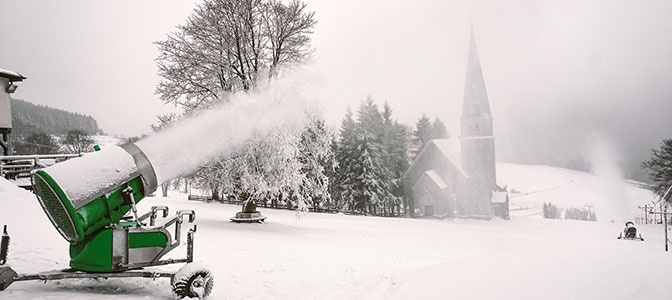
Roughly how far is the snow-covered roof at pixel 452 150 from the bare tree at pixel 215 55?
26.1m

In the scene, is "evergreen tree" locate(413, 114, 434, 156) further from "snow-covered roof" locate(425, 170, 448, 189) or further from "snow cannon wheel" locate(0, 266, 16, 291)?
"snow cannon wheel" locate(0, 266, 16, 291)

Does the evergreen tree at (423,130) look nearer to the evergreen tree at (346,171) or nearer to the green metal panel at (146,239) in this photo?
the evergreen tree at (346,171)

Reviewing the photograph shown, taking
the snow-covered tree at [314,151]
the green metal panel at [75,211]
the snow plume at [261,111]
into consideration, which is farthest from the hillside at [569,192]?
the green metal panel at [75,211]

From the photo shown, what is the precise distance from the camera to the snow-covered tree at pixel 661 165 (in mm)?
30056

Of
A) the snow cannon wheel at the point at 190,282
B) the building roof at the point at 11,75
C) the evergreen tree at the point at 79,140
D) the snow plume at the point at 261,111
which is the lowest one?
the snow cannon wheel at the point at 190,282

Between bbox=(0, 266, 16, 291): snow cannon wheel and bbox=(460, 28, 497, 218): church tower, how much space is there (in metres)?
35.7

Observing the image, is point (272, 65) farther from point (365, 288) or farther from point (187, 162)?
point (365, 288)

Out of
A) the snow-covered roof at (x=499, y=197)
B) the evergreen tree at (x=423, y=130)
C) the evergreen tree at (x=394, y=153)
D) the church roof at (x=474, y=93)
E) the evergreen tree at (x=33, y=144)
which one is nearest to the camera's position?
the snow-covered roof at (x=499, y=197)

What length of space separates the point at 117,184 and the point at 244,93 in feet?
31.7

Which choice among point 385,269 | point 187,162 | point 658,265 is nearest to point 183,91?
point 187,162

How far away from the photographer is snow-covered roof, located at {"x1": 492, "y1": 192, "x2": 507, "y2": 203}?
36.9m

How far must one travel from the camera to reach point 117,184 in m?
4.60

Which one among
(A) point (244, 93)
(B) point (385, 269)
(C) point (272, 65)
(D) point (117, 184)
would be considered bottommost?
(B) point (385, 269)

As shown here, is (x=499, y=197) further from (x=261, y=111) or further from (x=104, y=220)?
(x=104, y=220)
